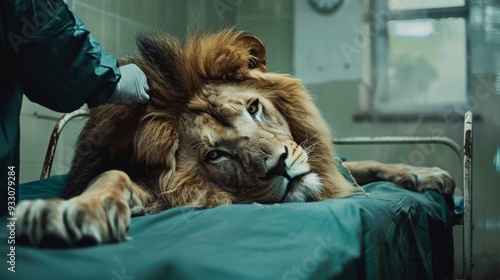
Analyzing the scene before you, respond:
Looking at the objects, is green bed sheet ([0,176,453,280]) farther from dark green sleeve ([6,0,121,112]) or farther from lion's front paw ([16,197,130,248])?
dark green sleeve ([6,0,121,112])

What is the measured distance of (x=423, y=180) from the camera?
277cm

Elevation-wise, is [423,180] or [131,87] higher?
[131,87]

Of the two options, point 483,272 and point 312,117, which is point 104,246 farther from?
point 483,272

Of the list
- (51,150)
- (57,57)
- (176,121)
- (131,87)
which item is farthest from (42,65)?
(51,150)

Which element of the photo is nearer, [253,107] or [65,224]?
[65,224]

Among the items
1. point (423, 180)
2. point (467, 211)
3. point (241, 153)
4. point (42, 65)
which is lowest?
point (467, 211)

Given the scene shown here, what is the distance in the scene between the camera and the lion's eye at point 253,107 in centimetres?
200

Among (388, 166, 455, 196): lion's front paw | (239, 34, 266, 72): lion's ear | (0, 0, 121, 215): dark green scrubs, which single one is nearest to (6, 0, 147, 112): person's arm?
(0, 0, 121, 215): dark green scrubs

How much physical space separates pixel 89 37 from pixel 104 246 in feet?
2.29

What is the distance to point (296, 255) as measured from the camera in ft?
3.82

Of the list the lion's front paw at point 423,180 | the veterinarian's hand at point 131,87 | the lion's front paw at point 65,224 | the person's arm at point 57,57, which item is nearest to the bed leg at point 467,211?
the lion's front paw at point 423,180

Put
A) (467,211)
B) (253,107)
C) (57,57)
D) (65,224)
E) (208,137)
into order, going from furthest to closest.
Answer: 1. (467,211)
2. (253,107)
3. (208,137)
4. (57,57)
5. (65,224)

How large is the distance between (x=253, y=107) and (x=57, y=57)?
696mm

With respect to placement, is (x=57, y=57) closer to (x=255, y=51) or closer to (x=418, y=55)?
(x=255, y=51)
